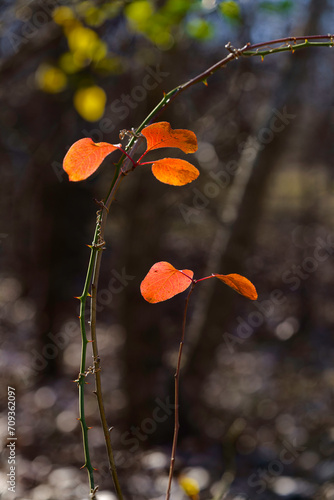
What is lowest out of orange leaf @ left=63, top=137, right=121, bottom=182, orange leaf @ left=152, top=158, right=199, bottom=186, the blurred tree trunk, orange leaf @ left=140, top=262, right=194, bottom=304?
orange leaf @ left=140, top=262, right=194, bottom=304

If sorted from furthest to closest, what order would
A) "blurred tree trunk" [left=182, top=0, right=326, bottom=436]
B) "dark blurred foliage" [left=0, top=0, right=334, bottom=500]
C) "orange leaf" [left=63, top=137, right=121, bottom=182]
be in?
"blurred tree trunk" [left=182, top=0, right=326, bottom=436] → "dark blurred foliage" [left=0, top=0, right=334, bottom=500] → "orange leaf" [left=63, top=137, right=121, bottom=182]

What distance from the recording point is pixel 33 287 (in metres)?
4.11

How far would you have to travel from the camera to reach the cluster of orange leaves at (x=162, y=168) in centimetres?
50

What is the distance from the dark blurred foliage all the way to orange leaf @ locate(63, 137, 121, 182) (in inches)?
22.3

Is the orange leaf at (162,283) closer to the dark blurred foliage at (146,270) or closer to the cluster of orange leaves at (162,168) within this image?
the cluster of orange leaves at (162,168)

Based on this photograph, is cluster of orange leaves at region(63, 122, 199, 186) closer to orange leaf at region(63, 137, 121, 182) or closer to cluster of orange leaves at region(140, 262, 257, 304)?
orange leaf at region(63, 137, 121, 182)

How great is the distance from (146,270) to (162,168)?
6.03ft

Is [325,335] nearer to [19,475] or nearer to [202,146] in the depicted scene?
[202,146]

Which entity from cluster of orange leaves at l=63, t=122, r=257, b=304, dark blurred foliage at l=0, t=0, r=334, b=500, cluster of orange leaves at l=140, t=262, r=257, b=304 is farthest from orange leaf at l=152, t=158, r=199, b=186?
dark blurred foliage at l=0, t=0, r=334, b=500

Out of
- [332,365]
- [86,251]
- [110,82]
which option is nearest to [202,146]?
[110,82]

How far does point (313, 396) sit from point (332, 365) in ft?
2.08

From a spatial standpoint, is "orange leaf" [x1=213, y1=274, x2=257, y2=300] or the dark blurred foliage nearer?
"orange leaf" [x1=213, y1=274, x2=257, y2=300]

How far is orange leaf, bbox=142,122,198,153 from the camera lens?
1.65 feet

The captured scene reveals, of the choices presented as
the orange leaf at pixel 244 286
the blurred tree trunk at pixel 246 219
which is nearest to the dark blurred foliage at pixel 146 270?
the blurred tree trunk at pixel 246 219
